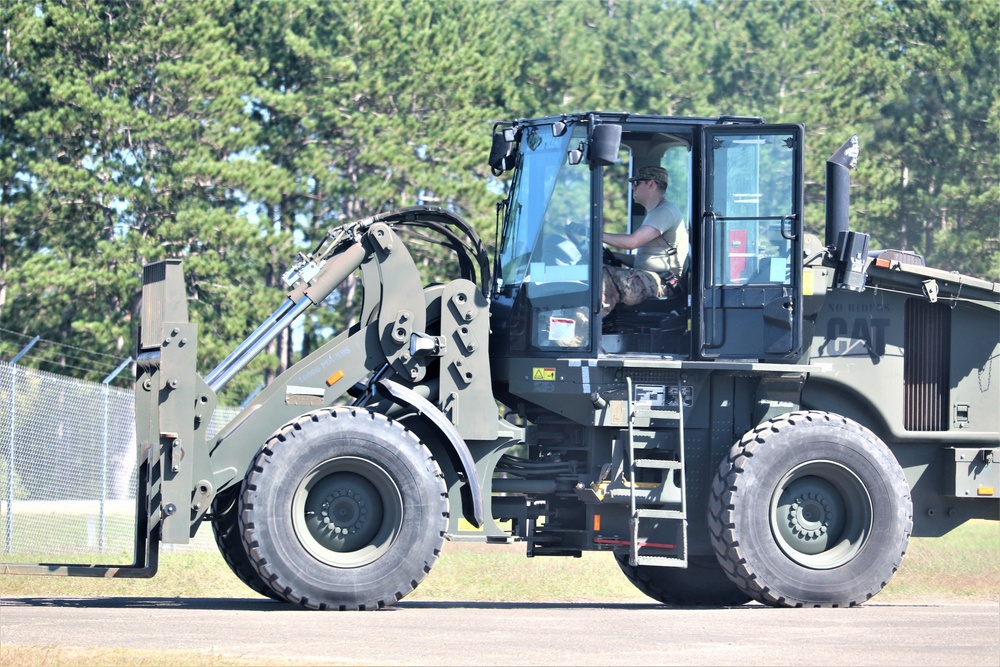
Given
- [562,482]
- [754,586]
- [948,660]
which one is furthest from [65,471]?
Result: [948,660]

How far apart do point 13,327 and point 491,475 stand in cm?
2290

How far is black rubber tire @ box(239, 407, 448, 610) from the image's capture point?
11102mm

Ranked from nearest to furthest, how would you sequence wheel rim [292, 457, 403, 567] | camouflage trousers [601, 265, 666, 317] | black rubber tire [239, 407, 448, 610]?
black rubber tire [239, 407, 448, 610]
wheel rim [292, 457, 403, 567]
camouflage trousers [601, 265, 666, 317]

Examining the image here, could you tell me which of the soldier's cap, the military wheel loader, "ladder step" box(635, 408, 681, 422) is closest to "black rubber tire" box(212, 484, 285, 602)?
the military wheel loader

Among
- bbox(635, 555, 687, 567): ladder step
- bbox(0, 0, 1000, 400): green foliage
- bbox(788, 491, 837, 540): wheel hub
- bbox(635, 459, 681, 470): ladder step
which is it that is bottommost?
Result: bbox(635, 555, 687, 567): ladder step

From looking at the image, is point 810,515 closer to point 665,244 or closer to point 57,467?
point 665,244

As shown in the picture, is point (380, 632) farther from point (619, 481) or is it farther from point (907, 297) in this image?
point (907, 297)

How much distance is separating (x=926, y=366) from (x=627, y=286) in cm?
261

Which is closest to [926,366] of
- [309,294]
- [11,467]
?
[309,294]

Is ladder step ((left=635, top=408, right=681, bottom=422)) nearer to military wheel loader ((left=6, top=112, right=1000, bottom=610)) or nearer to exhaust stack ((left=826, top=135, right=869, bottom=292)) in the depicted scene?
military wheel loader ((left=6, top=112, right=1000, bottom=610))

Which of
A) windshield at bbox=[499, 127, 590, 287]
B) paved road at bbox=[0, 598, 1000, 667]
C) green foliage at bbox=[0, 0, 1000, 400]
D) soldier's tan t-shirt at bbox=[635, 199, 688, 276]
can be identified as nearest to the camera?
paved road at bbox=[0, 598, 1000, 667]

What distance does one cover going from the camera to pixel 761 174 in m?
12.2

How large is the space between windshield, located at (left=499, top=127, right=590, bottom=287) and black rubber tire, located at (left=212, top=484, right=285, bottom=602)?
282 cm

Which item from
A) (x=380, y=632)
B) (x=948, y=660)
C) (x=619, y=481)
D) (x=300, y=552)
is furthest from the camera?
(x=619, y=481)
